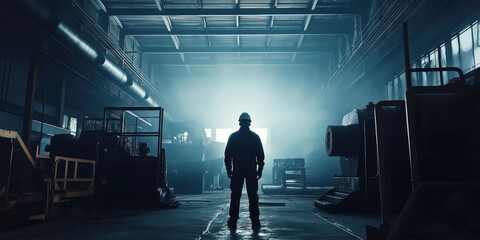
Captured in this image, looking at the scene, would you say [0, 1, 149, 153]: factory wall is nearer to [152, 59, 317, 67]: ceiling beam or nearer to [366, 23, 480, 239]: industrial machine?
[152, 59, 317, 67]: ceiling beam

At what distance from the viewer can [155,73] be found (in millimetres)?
20438

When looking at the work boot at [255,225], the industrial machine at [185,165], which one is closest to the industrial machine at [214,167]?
the industrial machine at [185,165]

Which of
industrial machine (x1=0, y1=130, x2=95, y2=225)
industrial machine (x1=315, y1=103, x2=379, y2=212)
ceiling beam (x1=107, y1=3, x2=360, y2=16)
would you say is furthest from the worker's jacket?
ceiling beam (x1=107, y1=3, x2=360, y2=16)

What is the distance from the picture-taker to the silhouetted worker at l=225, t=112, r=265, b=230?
179 inches

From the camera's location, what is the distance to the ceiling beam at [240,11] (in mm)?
12055

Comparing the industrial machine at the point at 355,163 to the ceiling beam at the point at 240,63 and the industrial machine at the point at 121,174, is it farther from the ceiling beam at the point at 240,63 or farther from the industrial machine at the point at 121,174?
the ceiling beam at the point at 240,63

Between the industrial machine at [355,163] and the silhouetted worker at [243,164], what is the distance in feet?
7.62

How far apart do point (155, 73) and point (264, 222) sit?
1702 centimetres

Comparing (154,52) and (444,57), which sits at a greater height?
(154,52)

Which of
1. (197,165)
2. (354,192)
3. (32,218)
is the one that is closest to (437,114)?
(354,192)

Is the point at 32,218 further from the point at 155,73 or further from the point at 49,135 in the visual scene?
the point at 155,73

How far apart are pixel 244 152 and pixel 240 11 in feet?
28.5

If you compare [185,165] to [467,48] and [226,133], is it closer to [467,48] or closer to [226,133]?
[467,48]

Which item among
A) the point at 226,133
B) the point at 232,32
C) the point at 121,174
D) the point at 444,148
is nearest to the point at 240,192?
the point at 444,148
